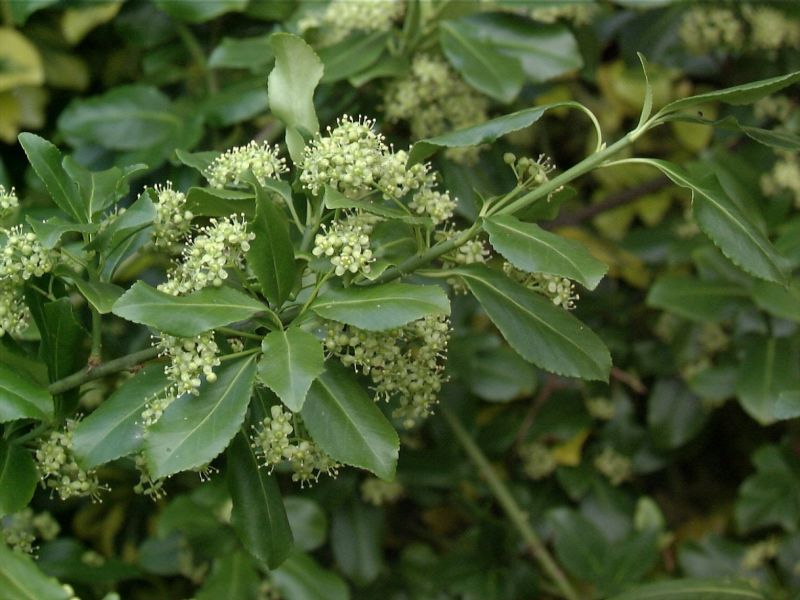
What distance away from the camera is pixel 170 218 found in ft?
3.67

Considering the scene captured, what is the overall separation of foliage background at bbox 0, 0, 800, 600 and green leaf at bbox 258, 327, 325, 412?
0.75 m

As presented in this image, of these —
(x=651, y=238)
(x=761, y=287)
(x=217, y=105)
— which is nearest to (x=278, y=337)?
(x=217, y=105)

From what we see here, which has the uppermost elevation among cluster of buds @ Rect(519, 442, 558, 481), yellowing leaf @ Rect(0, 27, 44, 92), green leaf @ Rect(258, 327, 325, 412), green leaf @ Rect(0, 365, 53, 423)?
green leaf @ Rect(258, 327, 325, 412)

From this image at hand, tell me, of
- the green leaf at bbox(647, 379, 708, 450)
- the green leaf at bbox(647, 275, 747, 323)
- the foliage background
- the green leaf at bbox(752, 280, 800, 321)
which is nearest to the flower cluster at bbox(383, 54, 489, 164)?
the foliage background

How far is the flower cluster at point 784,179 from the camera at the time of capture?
2002 mm

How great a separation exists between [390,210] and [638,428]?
1.26 meters

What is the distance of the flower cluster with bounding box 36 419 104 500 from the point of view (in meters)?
1.08

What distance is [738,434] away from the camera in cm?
234

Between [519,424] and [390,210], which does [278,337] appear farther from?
[519,424]

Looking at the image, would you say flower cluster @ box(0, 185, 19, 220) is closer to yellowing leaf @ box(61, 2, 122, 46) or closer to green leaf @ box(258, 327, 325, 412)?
green leaf @ box(258, 327, 325, 412)

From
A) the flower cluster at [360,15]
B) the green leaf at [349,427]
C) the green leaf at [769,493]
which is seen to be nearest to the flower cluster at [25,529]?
the green leaf at [349,427]

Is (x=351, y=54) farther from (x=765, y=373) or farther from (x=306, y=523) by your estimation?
(x=765, y=373)

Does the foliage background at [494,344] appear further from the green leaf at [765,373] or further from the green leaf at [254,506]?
the green leaf at [254,506]

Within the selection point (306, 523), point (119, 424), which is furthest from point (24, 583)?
point (306, 523)
